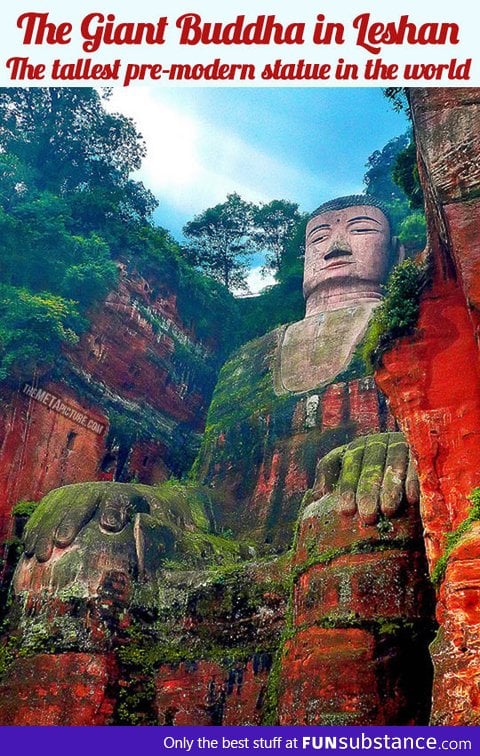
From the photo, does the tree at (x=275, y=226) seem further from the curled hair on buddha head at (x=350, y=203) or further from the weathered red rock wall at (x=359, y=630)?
the weathered red rock wall at (x=359, y=630)

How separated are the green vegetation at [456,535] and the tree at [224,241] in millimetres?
24477

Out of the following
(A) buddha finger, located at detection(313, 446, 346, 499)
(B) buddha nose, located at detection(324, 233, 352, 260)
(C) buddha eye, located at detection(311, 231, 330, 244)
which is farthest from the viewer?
(C) buddha eye, located at detection(311, 231, 330, 244)

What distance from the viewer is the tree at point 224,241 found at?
1221 inches

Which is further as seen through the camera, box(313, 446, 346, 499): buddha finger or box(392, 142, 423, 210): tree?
box(392, 142, 423, 210): tree

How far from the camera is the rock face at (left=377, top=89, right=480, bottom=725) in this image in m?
6.55

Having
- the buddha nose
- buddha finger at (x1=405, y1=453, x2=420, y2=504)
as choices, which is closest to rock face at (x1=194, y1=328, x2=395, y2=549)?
the buddha nose

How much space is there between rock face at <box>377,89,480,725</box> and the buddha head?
540 inches

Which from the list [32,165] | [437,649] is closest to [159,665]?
[437,649]

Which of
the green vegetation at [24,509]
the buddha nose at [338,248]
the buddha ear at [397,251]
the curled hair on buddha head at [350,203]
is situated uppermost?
the curled hair on buddha head at [350,203]

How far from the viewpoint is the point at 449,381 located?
29.7ft

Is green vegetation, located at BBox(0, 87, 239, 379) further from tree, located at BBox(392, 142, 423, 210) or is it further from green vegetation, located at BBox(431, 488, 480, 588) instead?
green vegetation, located at BBox(431, 488, 480, 588)


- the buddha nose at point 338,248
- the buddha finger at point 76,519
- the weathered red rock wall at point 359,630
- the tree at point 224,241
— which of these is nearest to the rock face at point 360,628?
the weathered red rock wall at point 359,630

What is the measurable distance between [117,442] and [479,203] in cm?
1554

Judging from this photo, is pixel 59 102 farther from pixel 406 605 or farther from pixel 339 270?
pixel 406 605
